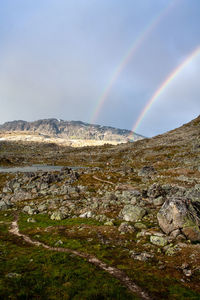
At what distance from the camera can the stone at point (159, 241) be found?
76.2 feet

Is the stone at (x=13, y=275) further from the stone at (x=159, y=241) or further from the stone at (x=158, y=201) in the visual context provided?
the stone at (x=158, y=201)

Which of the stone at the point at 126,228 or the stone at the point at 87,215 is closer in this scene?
the stone at the point at 126,228

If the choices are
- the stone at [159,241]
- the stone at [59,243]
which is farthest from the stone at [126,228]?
the stone at [59,243]

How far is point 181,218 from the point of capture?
2522cm

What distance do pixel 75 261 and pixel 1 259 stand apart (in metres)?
8.22

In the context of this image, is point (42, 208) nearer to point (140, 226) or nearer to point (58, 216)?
point (58, 216)

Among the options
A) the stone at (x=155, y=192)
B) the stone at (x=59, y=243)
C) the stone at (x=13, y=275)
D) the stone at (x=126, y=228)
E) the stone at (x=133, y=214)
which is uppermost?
the stone at (x=155, y=192)

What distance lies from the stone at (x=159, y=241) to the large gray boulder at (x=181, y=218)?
7.98 ft

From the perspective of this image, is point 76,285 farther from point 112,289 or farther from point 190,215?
point 190,215

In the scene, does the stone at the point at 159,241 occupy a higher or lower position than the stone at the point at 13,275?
higher

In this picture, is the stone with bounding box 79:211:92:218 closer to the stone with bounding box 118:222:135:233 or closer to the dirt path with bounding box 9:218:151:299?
the stone with bounding box 118:222:135:233

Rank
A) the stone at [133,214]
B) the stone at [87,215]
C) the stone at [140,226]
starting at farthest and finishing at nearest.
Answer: the stone at [87,215]
the stone at [133,214]
the stone at [140,226]

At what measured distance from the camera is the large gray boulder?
79.4 ft

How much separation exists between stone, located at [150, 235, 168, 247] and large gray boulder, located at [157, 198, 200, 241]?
7.98ft
